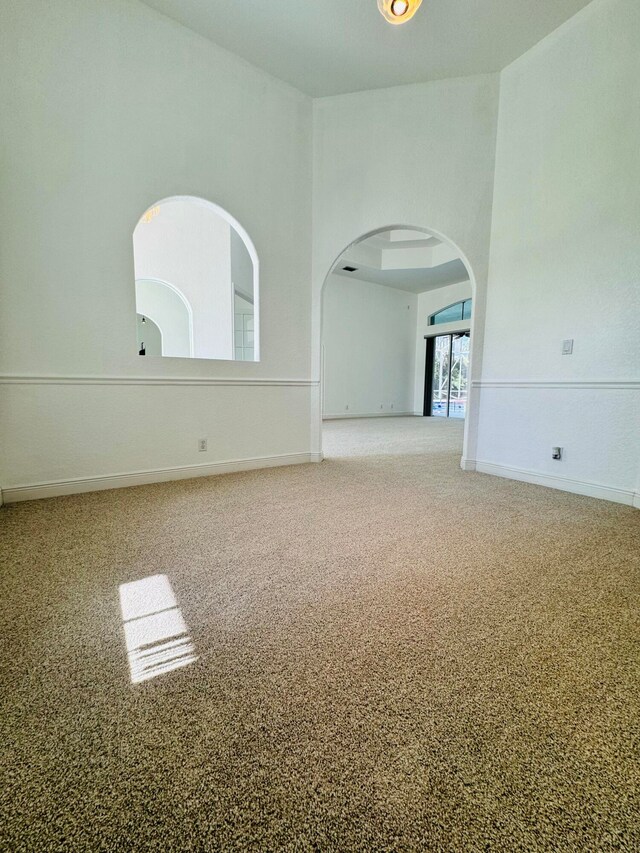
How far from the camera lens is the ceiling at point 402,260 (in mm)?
7511

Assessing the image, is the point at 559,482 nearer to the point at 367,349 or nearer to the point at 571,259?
the point at 571,259

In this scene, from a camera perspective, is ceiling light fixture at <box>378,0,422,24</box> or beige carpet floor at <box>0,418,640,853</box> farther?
ceiling light fixture at <box>378,0,422,24</box>

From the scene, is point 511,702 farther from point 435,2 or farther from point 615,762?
point 435,2

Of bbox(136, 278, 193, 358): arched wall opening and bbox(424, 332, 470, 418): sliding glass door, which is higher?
bbox(136, 278, 193, 358): arched wall opening

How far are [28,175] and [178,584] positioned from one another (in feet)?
9.24

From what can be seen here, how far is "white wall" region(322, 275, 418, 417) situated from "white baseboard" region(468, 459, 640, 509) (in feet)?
17.1

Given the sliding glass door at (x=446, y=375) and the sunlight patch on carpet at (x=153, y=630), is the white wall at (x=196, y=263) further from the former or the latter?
the sliding glass door at (x=446, y=375)

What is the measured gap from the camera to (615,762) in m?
0.82

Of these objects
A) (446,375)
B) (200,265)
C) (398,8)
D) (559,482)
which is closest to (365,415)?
(446,375)

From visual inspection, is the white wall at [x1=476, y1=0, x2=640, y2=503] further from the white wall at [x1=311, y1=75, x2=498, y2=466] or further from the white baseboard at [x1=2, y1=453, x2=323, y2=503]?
the white baseboard at [x1=2, y1=453, x2=323, y2=503]

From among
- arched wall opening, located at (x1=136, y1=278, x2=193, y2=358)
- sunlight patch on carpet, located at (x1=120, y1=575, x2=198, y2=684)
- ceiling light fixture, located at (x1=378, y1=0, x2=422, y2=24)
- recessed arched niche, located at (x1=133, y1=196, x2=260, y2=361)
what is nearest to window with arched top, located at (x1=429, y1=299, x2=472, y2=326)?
recessed arched niche, located at (x1=133, y1=196, x2=260, y2=361)

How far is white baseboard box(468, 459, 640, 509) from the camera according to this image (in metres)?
2.66

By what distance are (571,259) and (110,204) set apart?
11.7ft

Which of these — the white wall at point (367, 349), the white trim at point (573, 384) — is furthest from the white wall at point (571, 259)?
the white wall at point (367, 349)
